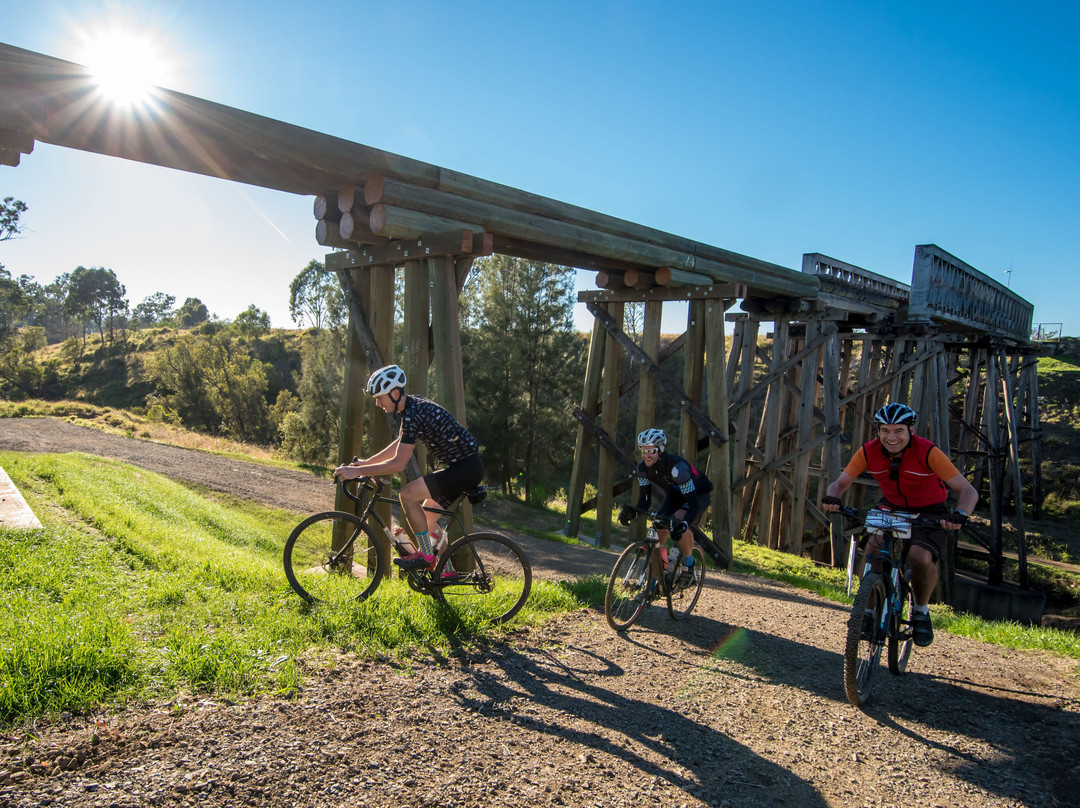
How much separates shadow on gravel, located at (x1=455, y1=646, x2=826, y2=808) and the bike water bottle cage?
1.76 m

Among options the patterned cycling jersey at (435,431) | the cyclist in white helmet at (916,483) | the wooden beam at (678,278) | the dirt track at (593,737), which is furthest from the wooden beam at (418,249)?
the cyclist in white helmet at (916,483)

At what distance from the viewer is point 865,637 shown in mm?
4121

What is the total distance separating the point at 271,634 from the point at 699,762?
244 centimetres

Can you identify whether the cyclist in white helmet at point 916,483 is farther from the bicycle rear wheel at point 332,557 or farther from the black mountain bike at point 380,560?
the bicycle rear wheel at point 332,557

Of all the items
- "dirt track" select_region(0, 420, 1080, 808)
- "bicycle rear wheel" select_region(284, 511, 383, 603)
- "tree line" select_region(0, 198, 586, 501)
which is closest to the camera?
"dirt track" select_region(0, 420, 1080, 808)

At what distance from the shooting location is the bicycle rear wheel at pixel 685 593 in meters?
5.52

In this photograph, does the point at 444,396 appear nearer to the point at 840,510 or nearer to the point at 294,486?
the point at 840,510

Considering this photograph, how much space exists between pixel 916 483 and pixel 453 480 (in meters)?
3.16

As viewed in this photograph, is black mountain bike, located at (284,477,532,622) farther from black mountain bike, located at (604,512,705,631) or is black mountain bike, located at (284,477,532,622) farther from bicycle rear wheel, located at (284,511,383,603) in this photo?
black mountain bike, located at (604,512,705,631)

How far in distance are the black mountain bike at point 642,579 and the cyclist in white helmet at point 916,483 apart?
137cm

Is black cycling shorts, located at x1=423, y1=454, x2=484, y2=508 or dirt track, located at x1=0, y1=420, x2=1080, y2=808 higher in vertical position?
black cycling shorts, located at x1=423, y1=454, x2=484, y2=508

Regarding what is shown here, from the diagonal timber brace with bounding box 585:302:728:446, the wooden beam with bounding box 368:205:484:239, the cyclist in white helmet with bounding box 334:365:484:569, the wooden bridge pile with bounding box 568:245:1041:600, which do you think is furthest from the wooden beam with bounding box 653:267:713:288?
the cyclist in white helmet with bounding box 334:365:484:569

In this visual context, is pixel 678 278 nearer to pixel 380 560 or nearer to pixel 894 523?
pixel 894 523

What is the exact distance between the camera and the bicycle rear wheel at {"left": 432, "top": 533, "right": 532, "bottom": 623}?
469 cm
